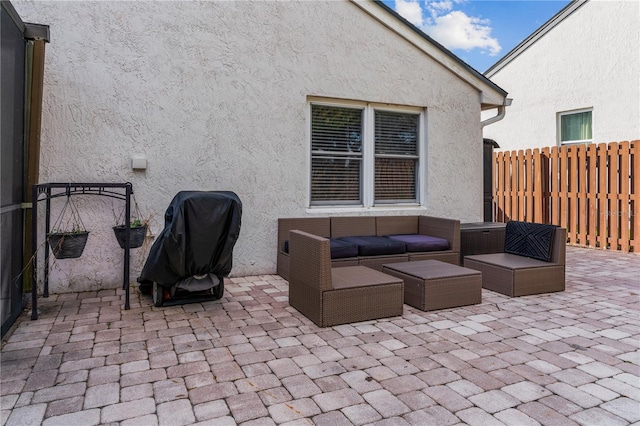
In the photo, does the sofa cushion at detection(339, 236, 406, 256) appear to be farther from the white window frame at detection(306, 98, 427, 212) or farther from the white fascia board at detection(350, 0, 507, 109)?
the white fascia board at detection(350, 0, 507, 109)

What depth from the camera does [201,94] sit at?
538 cm

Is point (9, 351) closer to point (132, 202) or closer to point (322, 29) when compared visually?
point (132, 202)

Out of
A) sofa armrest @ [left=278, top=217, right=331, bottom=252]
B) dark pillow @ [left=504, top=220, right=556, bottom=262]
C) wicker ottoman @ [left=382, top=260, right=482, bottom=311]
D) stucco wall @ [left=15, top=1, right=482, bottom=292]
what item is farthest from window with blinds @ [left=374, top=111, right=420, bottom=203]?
wicker ottoman @ [left=382, top=260, right=482, bottom=311]

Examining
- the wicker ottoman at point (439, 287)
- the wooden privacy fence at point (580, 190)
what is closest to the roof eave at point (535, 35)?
the wooden privacy fence at point (580, 190)

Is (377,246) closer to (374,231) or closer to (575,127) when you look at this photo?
(374,231)

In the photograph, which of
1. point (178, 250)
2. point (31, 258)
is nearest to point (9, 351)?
point (31, 258)

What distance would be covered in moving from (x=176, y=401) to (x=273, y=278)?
327 centimetres

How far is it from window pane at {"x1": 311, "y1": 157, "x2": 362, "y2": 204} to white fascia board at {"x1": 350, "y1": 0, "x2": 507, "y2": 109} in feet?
7.05

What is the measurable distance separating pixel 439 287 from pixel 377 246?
1.28 m

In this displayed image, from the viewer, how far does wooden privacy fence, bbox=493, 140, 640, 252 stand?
765 cm

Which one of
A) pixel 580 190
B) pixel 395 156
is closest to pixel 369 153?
pixel 395 156

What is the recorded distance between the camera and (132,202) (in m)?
5.14

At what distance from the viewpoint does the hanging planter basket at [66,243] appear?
392 centimetres

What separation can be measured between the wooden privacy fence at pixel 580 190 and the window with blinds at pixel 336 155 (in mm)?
4984
